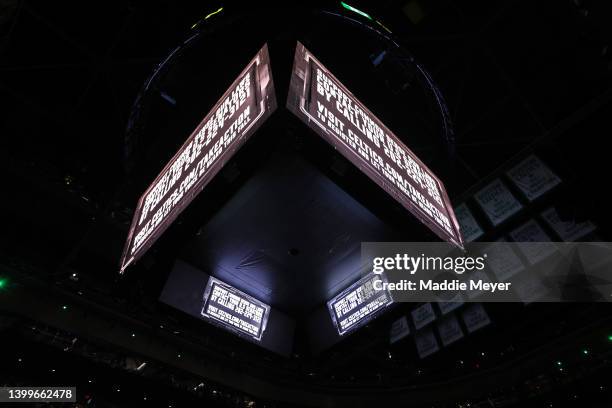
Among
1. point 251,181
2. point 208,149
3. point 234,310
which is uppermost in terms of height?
point 208,149

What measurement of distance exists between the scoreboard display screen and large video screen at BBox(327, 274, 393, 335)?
1130mm

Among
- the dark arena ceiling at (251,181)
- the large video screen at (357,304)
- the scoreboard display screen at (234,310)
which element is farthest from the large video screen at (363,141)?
the scoreboard display screen at (234,310)

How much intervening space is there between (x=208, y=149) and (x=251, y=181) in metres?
0.62

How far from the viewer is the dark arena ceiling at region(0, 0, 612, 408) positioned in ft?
17.7

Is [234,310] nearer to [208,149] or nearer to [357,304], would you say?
[357,304]

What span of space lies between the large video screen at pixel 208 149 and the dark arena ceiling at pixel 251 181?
1.29 ft

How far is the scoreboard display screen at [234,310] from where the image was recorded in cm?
549

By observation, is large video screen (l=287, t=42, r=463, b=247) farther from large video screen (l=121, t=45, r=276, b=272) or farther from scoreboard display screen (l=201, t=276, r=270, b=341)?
scoreboard display screen (l=201, t=276, r=270, b=341)

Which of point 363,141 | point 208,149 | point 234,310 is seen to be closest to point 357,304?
point 234,310

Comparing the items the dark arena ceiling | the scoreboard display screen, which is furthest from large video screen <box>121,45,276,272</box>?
the scoreboard display screen

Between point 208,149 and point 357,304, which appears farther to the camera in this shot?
point 357,304

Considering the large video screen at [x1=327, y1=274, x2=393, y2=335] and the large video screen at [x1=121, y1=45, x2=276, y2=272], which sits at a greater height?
the large video screen at [x1=121, y1=45, x2=276, y2=272]

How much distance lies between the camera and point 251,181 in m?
4.66

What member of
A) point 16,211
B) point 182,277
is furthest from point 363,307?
point 16,211
